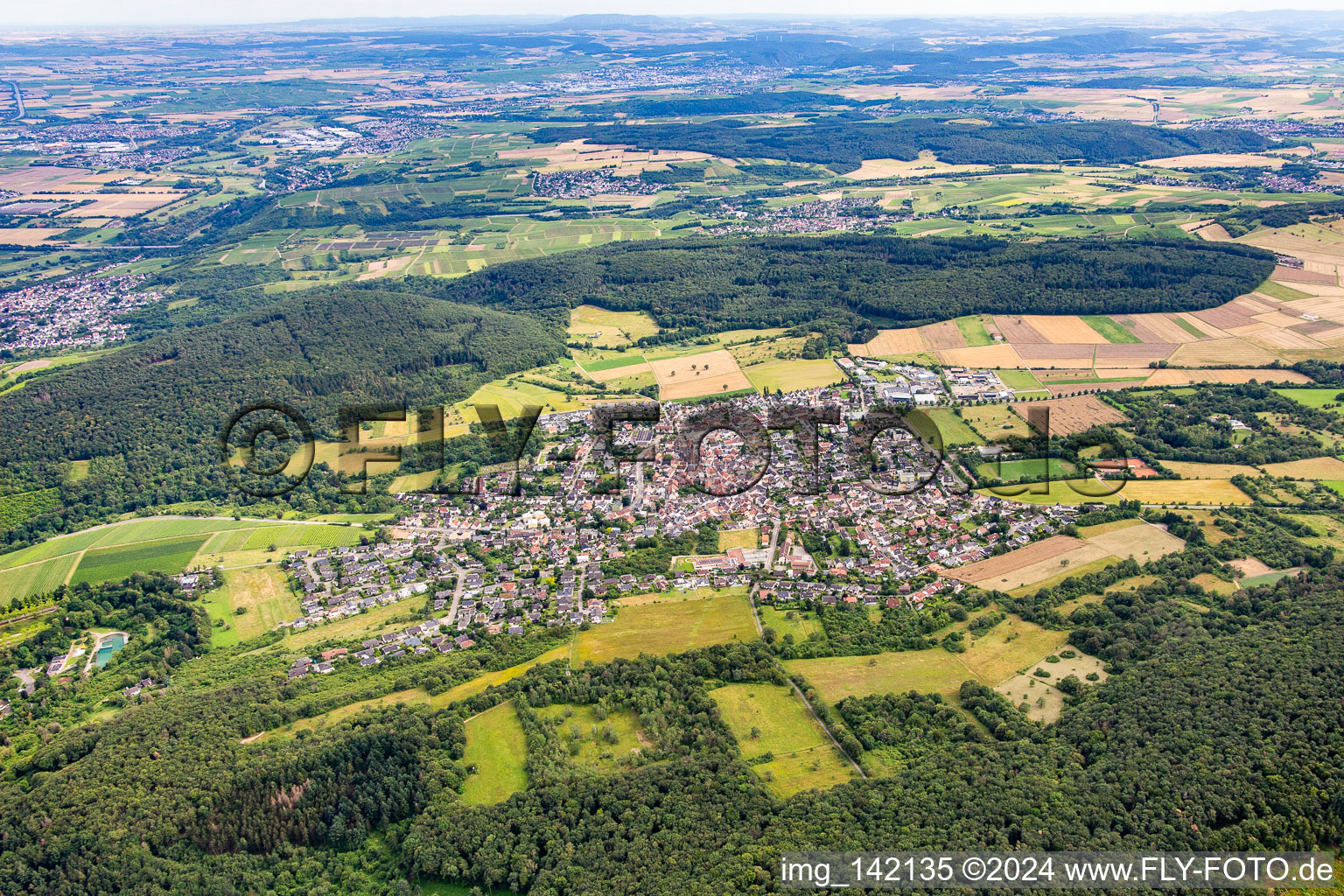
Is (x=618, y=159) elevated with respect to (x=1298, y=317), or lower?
elevated

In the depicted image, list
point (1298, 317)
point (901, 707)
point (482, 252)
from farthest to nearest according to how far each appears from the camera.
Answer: point (482, 252) < point (1298, 317) < point (901, 707)

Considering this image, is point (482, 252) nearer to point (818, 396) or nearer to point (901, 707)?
point (818, 396)

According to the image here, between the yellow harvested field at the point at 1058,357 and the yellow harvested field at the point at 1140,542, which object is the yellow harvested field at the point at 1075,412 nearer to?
the yellow harvested field at the point at 1058,357

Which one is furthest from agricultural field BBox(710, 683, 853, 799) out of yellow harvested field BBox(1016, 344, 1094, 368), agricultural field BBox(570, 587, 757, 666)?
yellow harvested field BBox(1016, 344, 1094, 368)

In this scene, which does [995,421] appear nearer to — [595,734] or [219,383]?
[595,734]

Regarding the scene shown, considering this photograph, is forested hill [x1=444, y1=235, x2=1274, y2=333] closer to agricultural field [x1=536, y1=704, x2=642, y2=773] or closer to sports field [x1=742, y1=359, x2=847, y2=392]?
sports field [x1=742, y1=359, x2=847, y2=392]

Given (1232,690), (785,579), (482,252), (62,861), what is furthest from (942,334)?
(62,861)

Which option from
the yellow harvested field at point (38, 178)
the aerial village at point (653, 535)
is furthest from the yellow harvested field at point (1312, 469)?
the yellow harvested field at point (38, 178)
